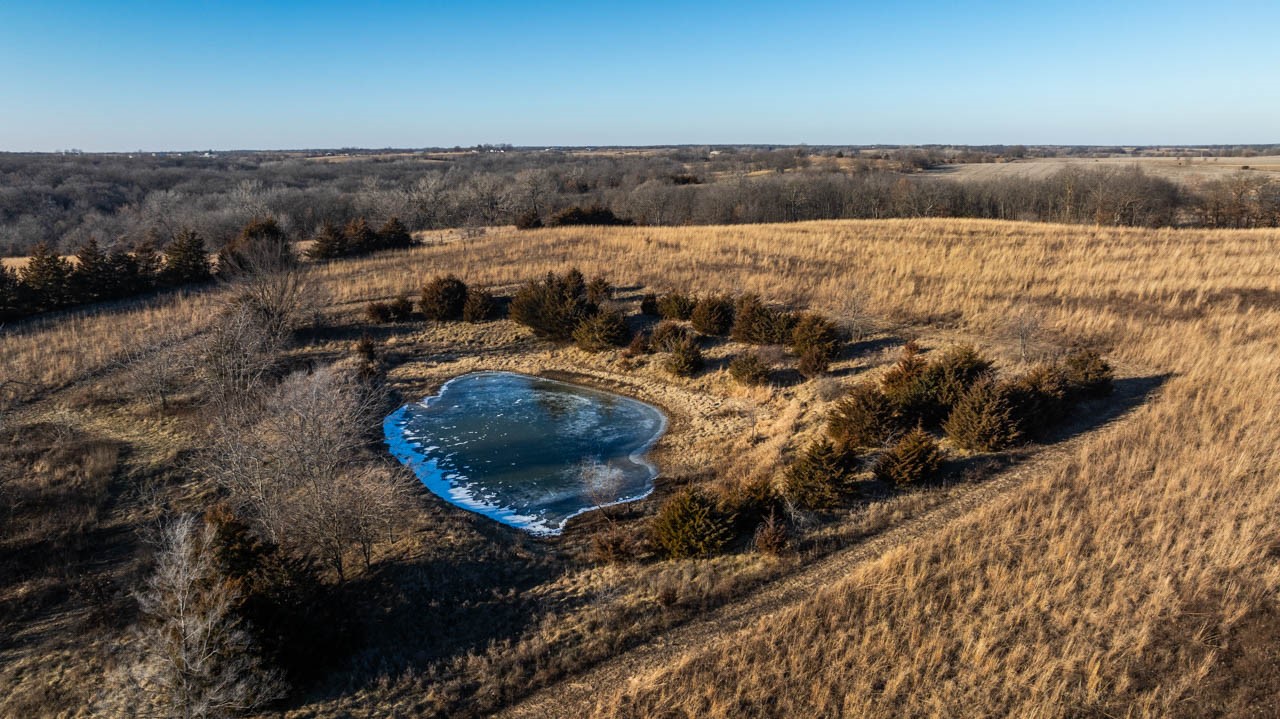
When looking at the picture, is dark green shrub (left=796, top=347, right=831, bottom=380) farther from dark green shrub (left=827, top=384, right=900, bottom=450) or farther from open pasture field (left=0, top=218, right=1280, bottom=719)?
dark green shrub (left=827, top=384, right=900, bottom=450)

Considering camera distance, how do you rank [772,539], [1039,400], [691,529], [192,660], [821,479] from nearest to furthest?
[192,660], [772,539], [691,529], [821,479], [1039,400]

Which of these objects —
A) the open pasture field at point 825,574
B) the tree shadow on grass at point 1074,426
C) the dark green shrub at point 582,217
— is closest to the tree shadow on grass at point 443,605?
the open pasture field at point 825,574

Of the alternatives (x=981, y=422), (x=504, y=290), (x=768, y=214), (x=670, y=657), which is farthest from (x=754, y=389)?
(x=768, y=214)

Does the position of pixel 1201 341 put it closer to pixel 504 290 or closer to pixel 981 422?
pixel 981 422

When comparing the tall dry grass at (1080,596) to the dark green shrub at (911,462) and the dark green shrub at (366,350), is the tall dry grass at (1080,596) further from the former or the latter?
the dark green shrub at (366,350)

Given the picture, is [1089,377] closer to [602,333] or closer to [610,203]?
[602,333]

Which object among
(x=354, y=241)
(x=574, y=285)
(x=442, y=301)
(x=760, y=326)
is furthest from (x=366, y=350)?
(x=354, y=241)
